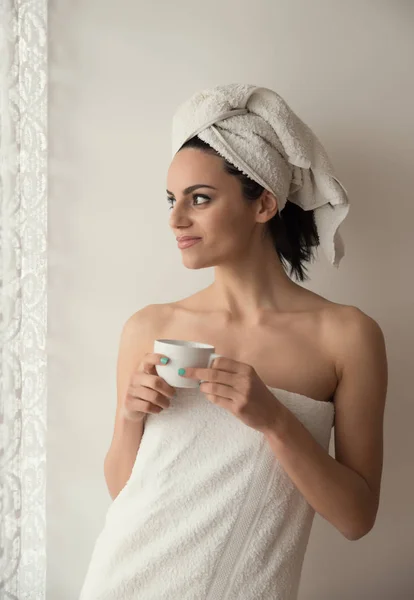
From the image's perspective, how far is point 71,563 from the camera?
168 centimetres

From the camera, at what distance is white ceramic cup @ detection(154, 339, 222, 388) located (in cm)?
109

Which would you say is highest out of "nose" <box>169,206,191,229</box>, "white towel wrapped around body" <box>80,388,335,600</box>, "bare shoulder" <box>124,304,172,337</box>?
"nose" <box>169,206,191,229</box>

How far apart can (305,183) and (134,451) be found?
2.29 feet

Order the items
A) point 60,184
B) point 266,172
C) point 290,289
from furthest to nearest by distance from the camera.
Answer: point 60,184 → point 290,289 → point 266,172

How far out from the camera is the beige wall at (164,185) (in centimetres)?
163

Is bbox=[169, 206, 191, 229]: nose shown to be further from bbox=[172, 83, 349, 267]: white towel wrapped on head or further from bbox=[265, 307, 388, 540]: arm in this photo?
bbox=[265, 307, 388, 540]: arm

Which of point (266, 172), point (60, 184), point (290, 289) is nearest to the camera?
point (266, 172)

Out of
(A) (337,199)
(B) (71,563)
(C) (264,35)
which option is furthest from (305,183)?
(B) (71,563)

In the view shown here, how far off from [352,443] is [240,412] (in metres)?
0.31

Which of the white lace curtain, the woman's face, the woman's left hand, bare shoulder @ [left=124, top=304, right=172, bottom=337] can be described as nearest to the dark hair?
the woman's face

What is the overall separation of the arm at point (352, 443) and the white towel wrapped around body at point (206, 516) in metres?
0.04

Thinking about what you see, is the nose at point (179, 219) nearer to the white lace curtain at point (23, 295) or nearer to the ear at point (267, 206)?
the ear at point (267, 206)

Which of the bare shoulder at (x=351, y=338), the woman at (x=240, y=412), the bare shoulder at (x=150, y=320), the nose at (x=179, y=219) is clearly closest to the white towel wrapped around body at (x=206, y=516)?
the woman at (x=240, y=412)

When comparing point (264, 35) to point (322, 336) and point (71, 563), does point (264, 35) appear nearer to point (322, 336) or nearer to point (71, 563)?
point (322, 336)
